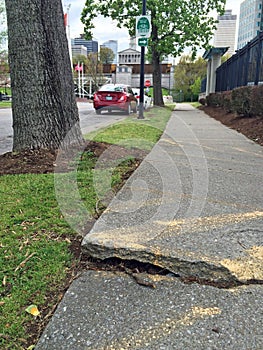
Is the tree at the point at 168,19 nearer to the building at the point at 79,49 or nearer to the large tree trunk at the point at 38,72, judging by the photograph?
the large tree trunk at the point at 38,72

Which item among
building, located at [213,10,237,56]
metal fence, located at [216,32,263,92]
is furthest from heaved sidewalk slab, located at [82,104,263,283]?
building, located at [213,10,237,56]

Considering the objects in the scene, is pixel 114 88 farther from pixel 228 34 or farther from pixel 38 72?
pixel 228 34

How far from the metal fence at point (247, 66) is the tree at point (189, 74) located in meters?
33.1

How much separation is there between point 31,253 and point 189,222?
3.61ft

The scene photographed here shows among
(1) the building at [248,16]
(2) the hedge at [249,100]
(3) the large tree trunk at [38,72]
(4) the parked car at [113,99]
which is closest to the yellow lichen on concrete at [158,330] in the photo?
(3) the large tree trunk at [38,72]

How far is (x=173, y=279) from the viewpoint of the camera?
5.72 ft

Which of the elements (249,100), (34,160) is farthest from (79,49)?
(34,160)

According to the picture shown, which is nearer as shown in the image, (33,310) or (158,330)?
(158,330)

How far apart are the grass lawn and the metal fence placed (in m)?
8.26

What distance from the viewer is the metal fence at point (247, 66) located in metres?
9.58

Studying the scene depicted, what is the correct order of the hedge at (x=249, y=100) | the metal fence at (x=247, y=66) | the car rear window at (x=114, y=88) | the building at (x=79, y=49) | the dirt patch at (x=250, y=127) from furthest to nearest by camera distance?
the building at (x=79, y=49) → the car rear window at (x=114, y=88) → the metal fence at (x=247, y=66) → the hedge at (x=249, y=100) → the dirt patch at (x=250, y=127)

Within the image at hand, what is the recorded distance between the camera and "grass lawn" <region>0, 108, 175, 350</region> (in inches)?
57.1

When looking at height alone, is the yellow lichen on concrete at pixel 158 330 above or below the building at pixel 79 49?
below

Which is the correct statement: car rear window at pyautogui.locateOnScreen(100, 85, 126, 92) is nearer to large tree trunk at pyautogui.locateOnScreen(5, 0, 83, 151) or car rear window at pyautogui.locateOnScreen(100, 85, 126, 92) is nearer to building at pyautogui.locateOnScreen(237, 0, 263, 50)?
large tree trunk at pyautogui.locateOnScreen(5, 0, 83, 151)
